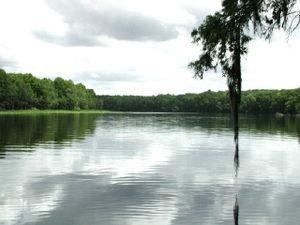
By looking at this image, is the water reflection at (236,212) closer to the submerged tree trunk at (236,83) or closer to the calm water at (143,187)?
the calm water at (143,187)

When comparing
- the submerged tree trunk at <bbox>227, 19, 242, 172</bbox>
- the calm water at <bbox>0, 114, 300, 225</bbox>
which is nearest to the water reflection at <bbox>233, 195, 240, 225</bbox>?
the calm water at <bbox>0, 114, 300, 225</bbox>

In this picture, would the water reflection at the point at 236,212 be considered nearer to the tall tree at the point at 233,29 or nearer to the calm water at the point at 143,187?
the calm water at the point at 143,187

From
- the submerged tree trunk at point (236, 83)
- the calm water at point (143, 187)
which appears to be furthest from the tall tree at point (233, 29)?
the calm water at point (143, 187)

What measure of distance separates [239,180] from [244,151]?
21.4 metres

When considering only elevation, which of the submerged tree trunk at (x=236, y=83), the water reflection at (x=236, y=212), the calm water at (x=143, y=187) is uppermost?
the submerged tree trunk at (x=236, y=83)

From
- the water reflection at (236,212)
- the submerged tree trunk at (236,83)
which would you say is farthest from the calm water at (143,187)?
the submerged tree trunk at (236,83)

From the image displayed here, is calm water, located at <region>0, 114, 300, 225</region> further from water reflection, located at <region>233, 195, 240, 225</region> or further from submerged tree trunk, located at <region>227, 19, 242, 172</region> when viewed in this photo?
submerged tree trunk, located at <region>227, 19, 242, 172</region>

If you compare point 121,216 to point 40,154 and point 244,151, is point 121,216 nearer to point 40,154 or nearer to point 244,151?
point 40,154

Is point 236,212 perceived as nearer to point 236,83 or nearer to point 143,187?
point 143,187

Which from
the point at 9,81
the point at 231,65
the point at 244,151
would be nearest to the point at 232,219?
the point at 231,65

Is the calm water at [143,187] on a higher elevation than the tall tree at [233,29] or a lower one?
lower

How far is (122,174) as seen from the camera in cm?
3488

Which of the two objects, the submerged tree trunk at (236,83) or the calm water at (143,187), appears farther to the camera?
the calm water at (143,187)

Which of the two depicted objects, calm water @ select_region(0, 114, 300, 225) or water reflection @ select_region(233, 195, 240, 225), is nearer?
water reflection @ select_region(233, 195, 240, 225)
